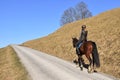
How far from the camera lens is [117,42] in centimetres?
3369

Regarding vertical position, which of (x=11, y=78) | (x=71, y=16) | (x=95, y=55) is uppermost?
(x=71, y=16)

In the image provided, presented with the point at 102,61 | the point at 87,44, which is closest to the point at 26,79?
the point at 87,44

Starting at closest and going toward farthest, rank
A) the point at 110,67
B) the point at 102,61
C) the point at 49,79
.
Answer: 1. the point at 49,79
2. the point at 110,67
3. the point at 102,61

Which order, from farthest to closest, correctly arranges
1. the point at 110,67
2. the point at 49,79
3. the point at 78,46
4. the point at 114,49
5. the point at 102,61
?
1. the point at 114,49
2. the point at 102,61
3. the point at 110,67
4. the point at 78,46
5. the point at 49,79

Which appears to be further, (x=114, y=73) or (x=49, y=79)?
(x=114, y=73)

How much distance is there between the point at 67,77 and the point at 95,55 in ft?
10.2

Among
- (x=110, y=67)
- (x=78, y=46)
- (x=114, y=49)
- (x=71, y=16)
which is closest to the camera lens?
(x=78, y=46)

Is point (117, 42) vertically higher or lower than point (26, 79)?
higher

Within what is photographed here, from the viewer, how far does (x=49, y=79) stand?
1828 centimetres

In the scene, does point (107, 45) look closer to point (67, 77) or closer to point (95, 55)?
point (95, 55)

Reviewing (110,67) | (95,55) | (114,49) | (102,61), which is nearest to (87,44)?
(95,55)

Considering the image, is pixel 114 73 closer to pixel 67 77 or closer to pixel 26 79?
pixel 67 77

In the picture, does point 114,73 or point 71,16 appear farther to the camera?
point 71,16

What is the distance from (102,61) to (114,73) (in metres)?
6.14
